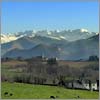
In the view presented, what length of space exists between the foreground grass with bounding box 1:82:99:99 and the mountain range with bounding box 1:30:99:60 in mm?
334

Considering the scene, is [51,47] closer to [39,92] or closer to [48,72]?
[48,72]

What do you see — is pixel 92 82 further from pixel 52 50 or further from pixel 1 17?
pixel 1 17

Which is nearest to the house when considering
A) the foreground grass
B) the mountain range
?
the foreground grass

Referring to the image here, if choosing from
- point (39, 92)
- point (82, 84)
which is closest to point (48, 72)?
point (39, 92)

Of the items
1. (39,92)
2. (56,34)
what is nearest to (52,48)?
(56,34)

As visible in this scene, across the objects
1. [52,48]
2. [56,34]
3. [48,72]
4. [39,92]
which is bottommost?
[39,92]

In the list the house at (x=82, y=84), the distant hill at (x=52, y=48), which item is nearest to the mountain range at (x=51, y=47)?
the distant hill at (x=52, y=48)

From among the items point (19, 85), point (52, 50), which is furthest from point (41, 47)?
point (19, 85)

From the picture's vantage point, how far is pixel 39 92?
15.3ft

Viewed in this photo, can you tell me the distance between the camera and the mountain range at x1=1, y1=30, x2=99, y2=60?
15.0ft

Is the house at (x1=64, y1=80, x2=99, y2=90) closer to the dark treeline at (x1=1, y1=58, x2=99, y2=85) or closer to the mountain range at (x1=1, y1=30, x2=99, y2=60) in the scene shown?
the dark treeline at (x1=1, y1=58, x2=99, y2=85)

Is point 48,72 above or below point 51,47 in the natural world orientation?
below

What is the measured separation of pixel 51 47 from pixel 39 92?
0.49 meters

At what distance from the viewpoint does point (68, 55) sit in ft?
15.0
